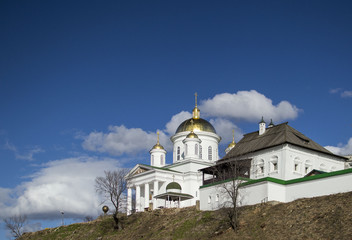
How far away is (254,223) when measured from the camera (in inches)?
1394

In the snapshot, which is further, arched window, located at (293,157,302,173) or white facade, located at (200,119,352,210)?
arched window, located at (293,157,302,173)

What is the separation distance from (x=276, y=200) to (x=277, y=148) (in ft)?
32.6

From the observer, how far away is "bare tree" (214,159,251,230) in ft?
121

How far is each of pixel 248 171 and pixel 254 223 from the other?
48.6 feet

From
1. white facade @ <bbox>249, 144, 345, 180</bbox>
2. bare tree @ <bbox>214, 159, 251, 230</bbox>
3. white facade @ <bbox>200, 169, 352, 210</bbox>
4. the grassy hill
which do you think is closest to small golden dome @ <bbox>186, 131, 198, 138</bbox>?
bare tree @ <bbox>214, 159, 251, 230</bbox>

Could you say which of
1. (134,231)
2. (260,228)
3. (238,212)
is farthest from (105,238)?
(260,228)

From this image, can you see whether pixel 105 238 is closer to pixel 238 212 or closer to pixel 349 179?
pixel 238 212

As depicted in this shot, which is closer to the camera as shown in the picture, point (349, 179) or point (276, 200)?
point (349, 179)

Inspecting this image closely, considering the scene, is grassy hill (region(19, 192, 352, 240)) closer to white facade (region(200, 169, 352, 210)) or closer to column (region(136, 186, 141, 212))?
white facade (region(200, 169, 352, 210))

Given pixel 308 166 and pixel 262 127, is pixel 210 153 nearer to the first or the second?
pixel 262 127

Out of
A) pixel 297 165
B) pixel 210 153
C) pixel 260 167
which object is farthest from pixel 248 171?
pixel 210 153

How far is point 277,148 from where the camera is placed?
48.5 meters

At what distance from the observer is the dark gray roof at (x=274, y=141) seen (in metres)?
49.0

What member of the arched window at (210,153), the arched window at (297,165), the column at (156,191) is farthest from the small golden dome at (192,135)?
the arched window at (297,165)
